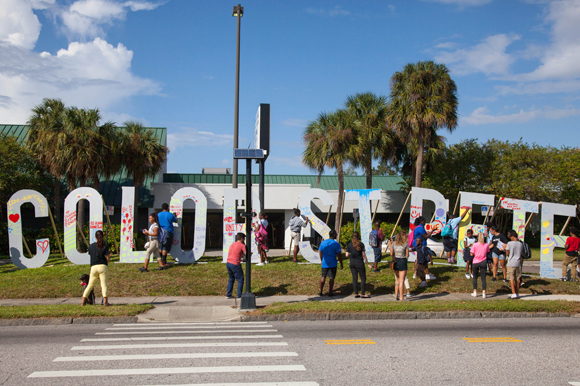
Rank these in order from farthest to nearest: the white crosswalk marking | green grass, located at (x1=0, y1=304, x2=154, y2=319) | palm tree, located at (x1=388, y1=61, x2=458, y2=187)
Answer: palm tree, located at (x1=388, y1=61, x2=458, y2=187) < green grass, located at (x1=0, y1=304, x2=154, y2=319) < the white crosswalk marking

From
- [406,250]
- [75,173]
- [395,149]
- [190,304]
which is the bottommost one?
[190,304]

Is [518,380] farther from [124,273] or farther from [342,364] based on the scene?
[124,273]

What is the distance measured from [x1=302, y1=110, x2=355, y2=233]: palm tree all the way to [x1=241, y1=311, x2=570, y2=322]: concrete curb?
1328cm

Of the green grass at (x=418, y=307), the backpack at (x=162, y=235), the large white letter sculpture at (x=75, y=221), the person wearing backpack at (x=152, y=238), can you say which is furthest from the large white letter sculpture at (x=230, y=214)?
the green grass at (x=418, y=307)

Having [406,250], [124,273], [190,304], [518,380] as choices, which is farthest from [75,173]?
[518,380]

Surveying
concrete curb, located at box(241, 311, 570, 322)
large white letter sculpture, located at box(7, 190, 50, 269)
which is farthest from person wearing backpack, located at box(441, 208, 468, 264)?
large white letter sculpture, located at box(7, 190, 50, 269)

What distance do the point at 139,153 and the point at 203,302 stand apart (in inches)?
572

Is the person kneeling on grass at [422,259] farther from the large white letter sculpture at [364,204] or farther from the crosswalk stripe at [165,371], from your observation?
the crosswalk stripe at [165,371]

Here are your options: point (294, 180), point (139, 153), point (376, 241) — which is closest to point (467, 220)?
point (376, 241)

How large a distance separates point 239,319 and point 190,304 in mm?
2057

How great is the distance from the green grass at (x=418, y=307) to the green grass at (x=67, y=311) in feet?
9.42

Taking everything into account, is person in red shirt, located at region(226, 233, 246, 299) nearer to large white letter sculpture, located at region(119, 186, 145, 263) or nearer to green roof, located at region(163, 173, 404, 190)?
large white letter sculpture, located at region(119, 186, 145, 263)

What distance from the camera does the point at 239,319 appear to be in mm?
9516

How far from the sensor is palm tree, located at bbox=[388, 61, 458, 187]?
77.6ft
